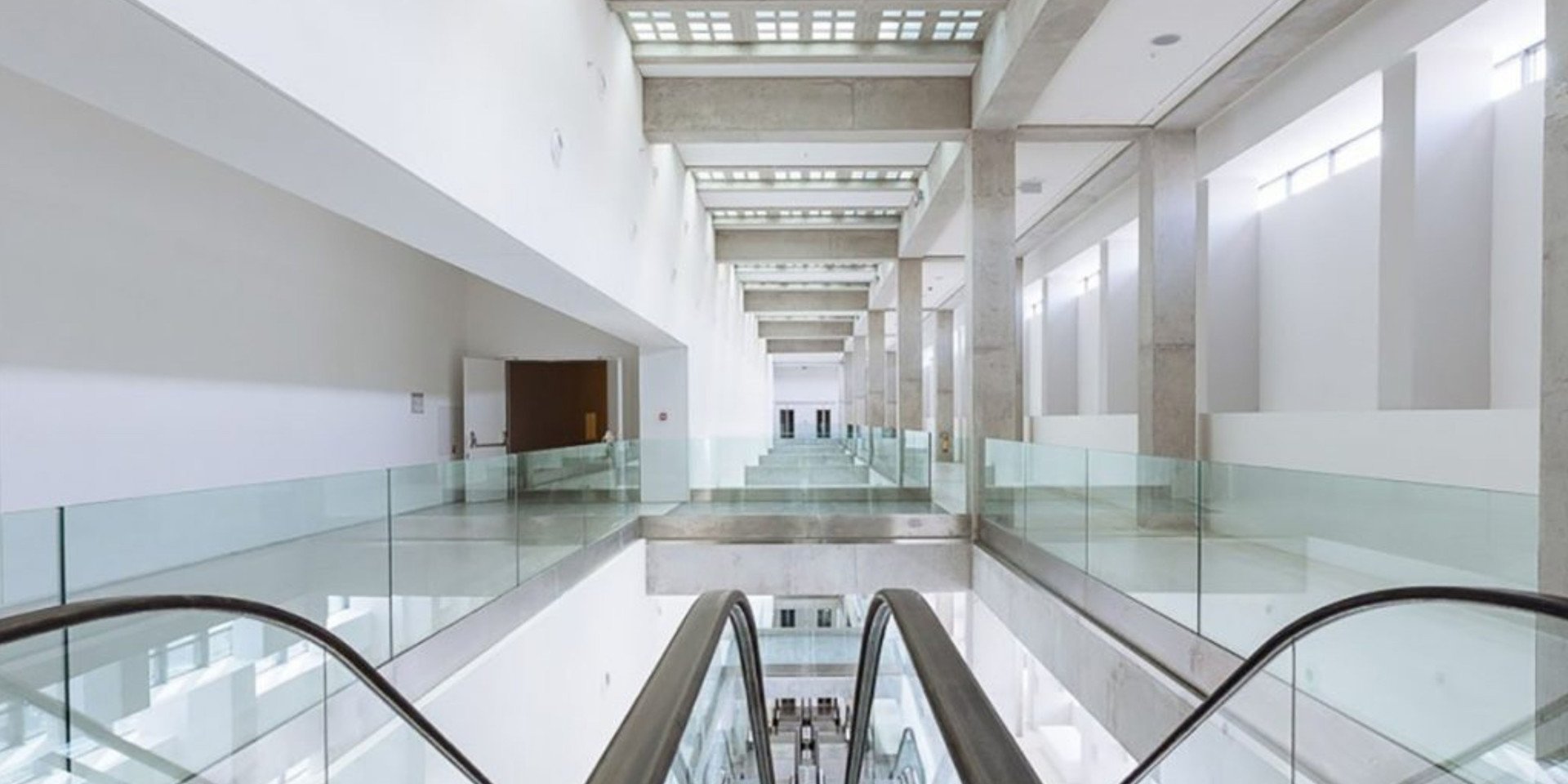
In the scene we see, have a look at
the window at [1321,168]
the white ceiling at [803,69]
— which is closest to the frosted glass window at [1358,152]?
the window at [1321,168]

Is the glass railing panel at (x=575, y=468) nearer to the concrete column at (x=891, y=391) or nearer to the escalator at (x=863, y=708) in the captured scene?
the escalator at (x=863, y=708)

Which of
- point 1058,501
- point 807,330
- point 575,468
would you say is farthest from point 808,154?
point 807,330

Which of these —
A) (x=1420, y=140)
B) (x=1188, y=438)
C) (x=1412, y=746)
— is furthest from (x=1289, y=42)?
(x=1412, y=746)

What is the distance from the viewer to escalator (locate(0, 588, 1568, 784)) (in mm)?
1904

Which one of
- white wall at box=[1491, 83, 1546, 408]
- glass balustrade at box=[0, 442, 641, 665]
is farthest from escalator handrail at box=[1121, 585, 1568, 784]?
white wall at box=[1491, 83, 1546, 408]

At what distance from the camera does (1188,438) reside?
10.6 meters

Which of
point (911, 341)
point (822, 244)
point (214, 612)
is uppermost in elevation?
point (822, 244)

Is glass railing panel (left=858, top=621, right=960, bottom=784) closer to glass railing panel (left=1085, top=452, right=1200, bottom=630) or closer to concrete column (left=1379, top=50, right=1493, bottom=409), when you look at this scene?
glass railing panel (left=1085, top=452, right=1200, bottom=630)

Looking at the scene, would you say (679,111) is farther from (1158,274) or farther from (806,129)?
(1158,274)

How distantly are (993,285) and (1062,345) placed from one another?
344 inches

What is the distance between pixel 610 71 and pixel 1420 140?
7.21 m

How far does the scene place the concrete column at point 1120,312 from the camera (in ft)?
46.9

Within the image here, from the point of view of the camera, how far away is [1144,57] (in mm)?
8305

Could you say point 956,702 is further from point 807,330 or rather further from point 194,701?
point 807,330
